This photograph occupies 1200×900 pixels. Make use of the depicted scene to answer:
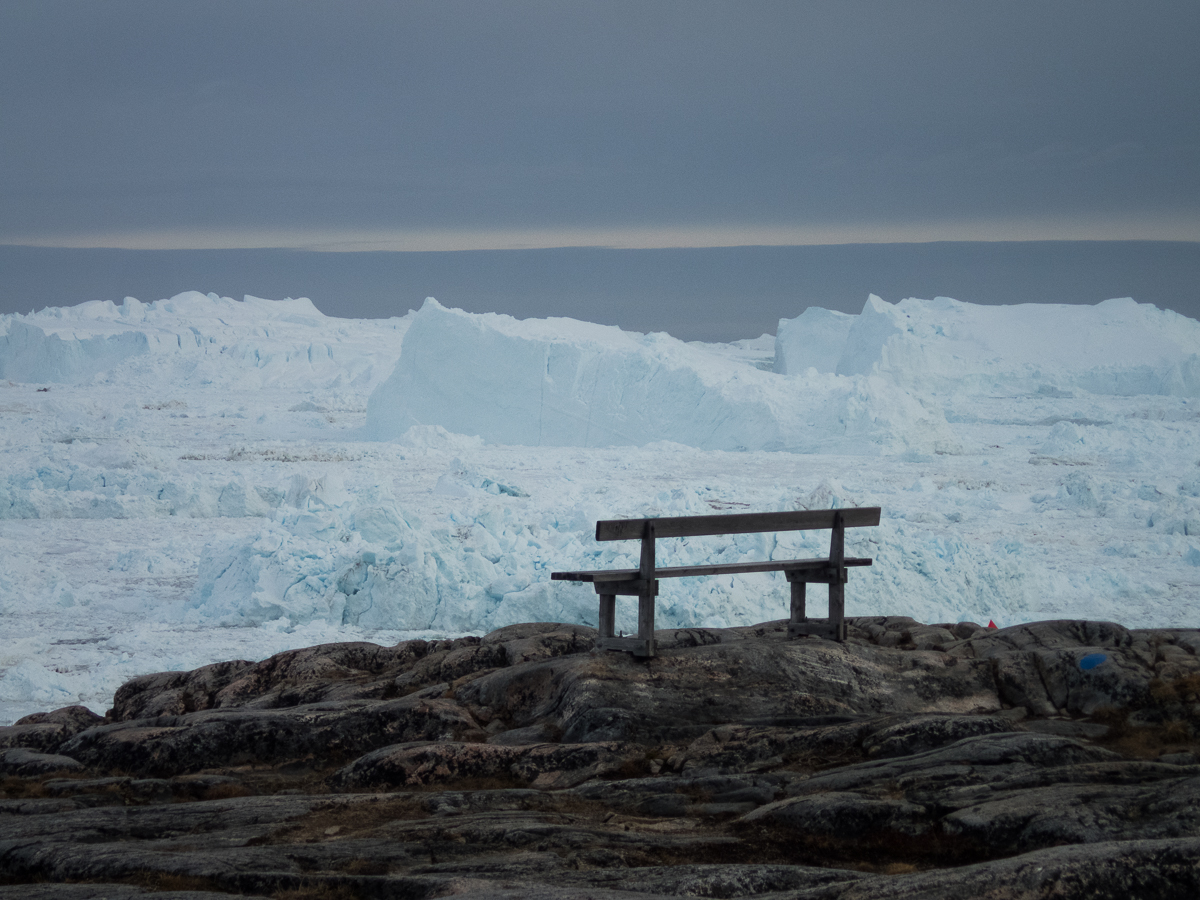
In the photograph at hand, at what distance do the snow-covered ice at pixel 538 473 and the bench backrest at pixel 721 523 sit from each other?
6860mm

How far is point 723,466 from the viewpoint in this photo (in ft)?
98.0

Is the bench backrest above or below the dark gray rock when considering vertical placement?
above

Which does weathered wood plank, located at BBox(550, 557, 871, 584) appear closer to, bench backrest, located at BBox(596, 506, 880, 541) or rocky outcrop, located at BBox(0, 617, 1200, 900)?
bench backrest, located at BBox(596, 506, 880, 541)

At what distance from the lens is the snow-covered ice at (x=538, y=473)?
1445cm

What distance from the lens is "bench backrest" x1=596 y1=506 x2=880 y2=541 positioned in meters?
6.18

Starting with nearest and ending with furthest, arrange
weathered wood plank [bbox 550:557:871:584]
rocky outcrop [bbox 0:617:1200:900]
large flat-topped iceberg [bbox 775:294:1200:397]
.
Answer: rocky outcrop [bbox 0:617:1200:900] < weathered wood plank [bbox 550:557:871:584] < large flat-topped iceberg [bbox 775:294:1200:397]

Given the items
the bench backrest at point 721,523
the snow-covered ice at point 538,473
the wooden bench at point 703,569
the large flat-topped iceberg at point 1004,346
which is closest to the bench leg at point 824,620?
the wooden bench at point 703,569

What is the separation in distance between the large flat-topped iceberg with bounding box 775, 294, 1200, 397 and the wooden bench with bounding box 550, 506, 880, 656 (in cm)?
3532

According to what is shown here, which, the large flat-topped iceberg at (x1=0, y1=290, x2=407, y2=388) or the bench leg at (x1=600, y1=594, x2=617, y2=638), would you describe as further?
the large flat-topped iceberg at (x1=0, y1=290, x2=407, y2=388)

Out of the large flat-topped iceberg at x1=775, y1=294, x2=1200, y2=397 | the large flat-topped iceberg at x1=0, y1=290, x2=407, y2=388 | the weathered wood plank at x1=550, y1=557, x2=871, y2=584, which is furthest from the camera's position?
the large flat-topped iceberg at x1=0, y1=290, x2=407, y2=388

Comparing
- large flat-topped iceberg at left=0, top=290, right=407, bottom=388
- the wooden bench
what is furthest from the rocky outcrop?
large flat-topped iceberg at left=0, top=290, right=407, bottom=388

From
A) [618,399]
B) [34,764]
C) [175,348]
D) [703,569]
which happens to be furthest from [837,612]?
[175,348]

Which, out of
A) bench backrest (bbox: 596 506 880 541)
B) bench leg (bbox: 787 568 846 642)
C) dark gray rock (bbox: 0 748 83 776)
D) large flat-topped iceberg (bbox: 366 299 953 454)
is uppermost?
large flat-topped iceberg (bbox: 366 299 953 454)

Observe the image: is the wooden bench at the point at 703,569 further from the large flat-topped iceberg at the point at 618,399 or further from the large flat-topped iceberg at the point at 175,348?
the large flat-topped iceberg at the point at 175,348
